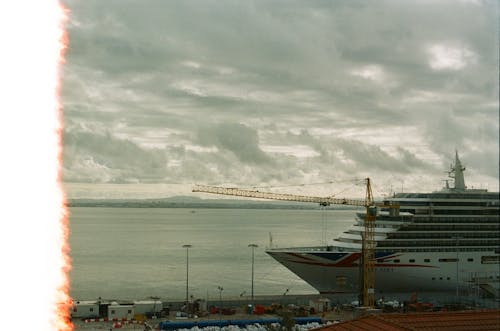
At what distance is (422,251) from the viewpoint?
195 feet

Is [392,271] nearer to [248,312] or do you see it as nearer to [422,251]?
[422,251]

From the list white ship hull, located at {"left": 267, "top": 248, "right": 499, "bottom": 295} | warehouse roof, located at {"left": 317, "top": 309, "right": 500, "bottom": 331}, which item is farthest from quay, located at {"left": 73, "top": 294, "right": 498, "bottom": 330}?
warehouse roof, located at {"left": 317, "top": 309, "right": 500, "bottom": 331}

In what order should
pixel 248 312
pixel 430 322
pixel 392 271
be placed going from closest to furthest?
pixel 430 322
pixel 248 312
pixel 392 271

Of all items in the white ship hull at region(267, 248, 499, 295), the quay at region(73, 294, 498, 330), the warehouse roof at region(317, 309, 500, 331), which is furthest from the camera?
the white ship hull at region(267, 248, 499, 295)

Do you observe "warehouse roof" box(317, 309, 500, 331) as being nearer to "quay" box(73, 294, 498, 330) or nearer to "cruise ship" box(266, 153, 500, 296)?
"quay" box(73, 294, 498, 330)

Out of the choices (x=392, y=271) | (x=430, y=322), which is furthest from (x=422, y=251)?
(x=430, y=322)

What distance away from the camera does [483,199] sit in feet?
203

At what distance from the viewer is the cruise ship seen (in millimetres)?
59062

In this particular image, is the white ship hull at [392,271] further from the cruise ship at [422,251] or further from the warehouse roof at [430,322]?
the warehouse roof at [430,322]

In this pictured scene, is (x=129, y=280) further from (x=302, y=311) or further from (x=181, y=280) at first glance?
(x=302, y=311)

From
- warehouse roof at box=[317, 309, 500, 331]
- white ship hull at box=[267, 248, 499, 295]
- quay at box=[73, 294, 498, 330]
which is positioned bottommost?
quay at box=[73, 294, 498, 330]

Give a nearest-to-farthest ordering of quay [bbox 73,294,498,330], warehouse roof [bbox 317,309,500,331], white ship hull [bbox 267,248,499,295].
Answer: warehouse roof [bbox 317,309,500,331]
quay [bbox 73,294,498,330]
white ship hull [bbox 267,248,499,295]

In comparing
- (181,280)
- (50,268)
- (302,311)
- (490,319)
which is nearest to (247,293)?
(181,280)

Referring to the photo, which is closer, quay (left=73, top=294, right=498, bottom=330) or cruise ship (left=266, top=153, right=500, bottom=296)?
quay (left=73, top=294, right=498, bottom=330)
